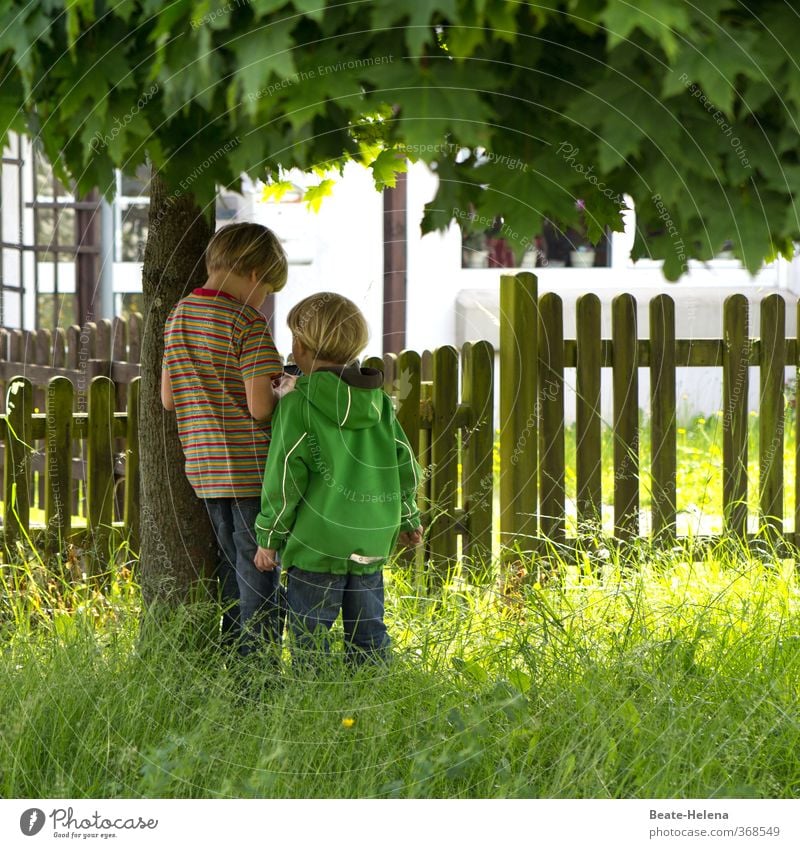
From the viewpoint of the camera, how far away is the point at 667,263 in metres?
2.12

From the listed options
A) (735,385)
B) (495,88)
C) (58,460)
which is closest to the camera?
(495,88)

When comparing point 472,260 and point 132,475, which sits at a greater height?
point 472,260

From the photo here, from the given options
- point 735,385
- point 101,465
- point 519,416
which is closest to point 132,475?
point 101,465

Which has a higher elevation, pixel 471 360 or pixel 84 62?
pixel 84 62

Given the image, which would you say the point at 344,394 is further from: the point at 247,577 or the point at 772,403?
the point at 772,403

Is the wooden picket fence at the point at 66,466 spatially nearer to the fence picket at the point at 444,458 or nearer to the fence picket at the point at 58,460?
the fence picket at the point at 58,460

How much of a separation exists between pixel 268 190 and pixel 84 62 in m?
1.56

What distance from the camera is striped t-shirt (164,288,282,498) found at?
3240mm

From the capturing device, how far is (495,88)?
6.66 feet

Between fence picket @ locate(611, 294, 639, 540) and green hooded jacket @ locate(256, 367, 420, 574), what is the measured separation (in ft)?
6.44

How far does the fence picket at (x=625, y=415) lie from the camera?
4793mm

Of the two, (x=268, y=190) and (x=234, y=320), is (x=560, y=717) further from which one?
(x=268, y=190)

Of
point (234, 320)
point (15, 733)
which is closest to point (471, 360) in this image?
point (234, 320)

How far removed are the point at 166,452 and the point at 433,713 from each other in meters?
1.30
